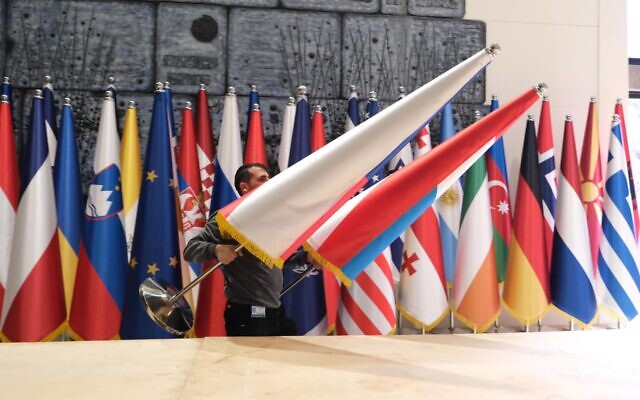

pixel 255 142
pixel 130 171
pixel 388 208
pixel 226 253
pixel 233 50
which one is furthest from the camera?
pixel 233 50

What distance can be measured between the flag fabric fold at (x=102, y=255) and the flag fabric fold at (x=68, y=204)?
66 millimetres

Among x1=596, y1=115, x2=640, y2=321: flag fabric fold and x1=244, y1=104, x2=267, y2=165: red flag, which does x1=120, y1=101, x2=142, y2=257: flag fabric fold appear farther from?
x1=596, y1=115, x2=640, y2=321: flag fabric fold

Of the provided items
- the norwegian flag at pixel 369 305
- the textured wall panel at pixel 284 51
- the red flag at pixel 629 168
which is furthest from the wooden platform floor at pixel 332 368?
the textured wall panel at pixel 284 51

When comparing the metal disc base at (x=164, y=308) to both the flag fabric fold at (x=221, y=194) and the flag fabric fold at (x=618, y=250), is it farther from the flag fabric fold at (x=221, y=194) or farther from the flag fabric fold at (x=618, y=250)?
the flag fabric fold at (x=618, y=250)

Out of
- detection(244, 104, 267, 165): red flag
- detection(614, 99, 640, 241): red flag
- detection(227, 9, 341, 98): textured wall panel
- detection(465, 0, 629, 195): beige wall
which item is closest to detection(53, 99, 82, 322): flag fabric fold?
detection(244, 104, 267, 165): red flag

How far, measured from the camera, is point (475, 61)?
2.16 meters

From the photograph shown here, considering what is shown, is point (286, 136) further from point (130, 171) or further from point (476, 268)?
point (476, 268)

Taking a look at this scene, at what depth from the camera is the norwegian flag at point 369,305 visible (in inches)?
142

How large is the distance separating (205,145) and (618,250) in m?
2.56

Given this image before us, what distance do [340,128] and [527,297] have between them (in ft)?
5.12

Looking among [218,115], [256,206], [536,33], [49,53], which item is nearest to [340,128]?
[218,115]

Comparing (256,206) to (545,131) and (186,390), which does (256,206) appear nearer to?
(186,390)

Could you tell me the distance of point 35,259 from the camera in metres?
3.44

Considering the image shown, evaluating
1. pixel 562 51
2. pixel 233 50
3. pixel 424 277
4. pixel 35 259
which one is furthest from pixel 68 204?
pixel 562 51
